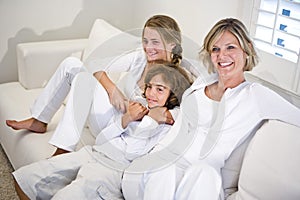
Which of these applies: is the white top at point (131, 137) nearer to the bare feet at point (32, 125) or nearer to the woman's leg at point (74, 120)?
the woman's leg at point (74, 120)

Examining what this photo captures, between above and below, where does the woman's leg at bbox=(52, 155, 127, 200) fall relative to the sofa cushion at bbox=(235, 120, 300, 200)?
below

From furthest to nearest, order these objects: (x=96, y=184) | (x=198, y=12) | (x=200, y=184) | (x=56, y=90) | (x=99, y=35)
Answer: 1. (x=99, y=35)
2. (x=198, y=12)
3. (x=56, y=90)
4. (x=96, y=184)
5. (x=200, y=184)

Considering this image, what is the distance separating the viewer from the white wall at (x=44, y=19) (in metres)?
2.23

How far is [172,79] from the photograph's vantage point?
1.21m

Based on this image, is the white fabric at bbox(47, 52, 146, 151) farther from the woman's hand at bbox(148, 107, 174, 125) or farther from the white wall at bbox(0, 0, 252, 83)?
the white wall at bbox(0, 0, 252, 83)

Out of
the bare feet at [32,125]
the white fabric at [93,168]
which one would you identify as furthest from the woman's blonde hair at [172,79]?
the bare feet at [32,125]

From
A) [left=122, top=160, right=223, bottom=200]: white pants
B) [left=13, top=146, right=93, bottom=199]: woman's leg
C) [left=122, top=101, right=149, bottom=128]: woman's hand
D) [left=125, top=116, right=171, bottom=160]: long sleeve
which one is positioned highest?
[left=122, top=101, right=149, bottom=128]: woman's hand

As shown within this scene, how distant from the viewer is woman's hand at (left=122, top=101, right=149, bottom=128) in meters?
1.29

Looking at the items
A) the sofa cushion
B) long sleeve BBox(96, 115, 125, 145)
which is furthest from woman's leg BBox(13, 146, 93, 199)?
the sofa cushion

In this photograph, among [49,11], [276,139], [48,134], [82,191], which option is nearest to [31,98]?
[48,134]

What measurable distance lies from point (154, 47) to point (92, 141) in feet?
1.51

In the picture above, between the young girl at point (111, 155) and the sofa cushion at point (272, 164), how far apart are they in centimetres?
29

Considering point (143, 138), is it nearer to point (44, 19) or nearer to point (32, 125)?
point (32, 125)

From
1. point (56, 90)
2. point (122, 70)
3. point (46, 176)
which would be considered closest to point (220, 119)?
point (122, 70)
